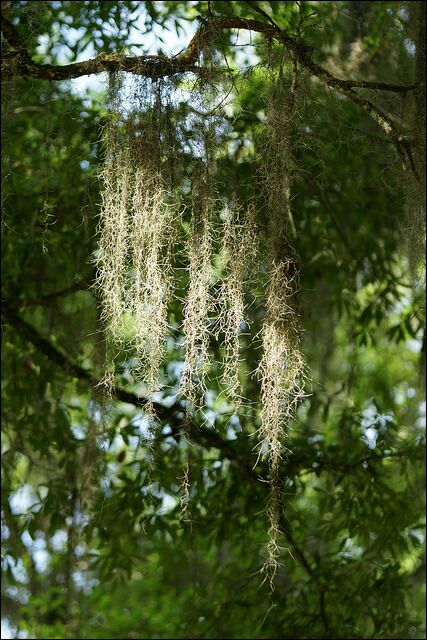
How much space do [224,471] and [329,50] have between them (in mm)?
2165

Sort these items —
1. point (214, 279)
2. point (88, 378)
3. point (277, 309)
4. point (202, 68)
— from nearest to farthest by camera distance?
point (277, 309)
point (202, 68)
point (214, 279)
point (88, 378)

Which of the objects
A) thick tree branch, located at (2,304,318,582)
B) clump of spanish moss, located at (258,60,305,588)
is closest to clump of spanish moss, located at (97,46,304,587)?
clump of spanish moss, located at (258,60,305,588)

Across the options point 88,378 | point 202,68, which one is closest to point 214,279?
point 88,378

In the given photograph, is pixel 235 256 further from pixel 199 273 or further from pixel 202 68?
pixel 202 68

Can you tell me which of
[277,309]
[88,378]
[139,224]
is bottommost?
[277,309]

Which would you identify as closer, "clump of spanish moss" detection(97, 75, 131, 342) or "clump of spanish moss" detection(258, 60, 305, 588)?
"clump of spanish moss" detection(258, 60, 305, 588)

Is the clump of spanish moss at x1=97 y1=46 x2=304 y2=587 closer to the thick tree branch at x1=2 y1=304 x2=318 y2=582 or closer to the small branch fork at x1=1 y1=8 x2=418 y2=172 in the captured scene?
the small branch fork at x1=1 y1=8 x2=418 y2=172

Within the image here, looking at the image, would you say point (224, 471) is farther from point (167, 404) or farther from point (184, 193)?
point (184, 193)

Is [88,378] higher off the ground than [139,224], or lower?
higher

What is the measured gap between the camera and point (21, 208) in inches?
172

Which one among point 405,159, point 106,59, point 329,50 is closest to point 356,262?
point 329,50

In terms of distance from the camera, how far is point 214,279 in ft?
11.2

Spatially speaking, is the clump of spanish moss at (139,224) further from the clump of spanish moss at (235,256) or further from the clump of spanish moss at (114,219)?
the clump of spanish moss at (235,256)

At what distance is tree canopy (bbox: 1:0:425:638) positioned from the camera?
244 centimetres
